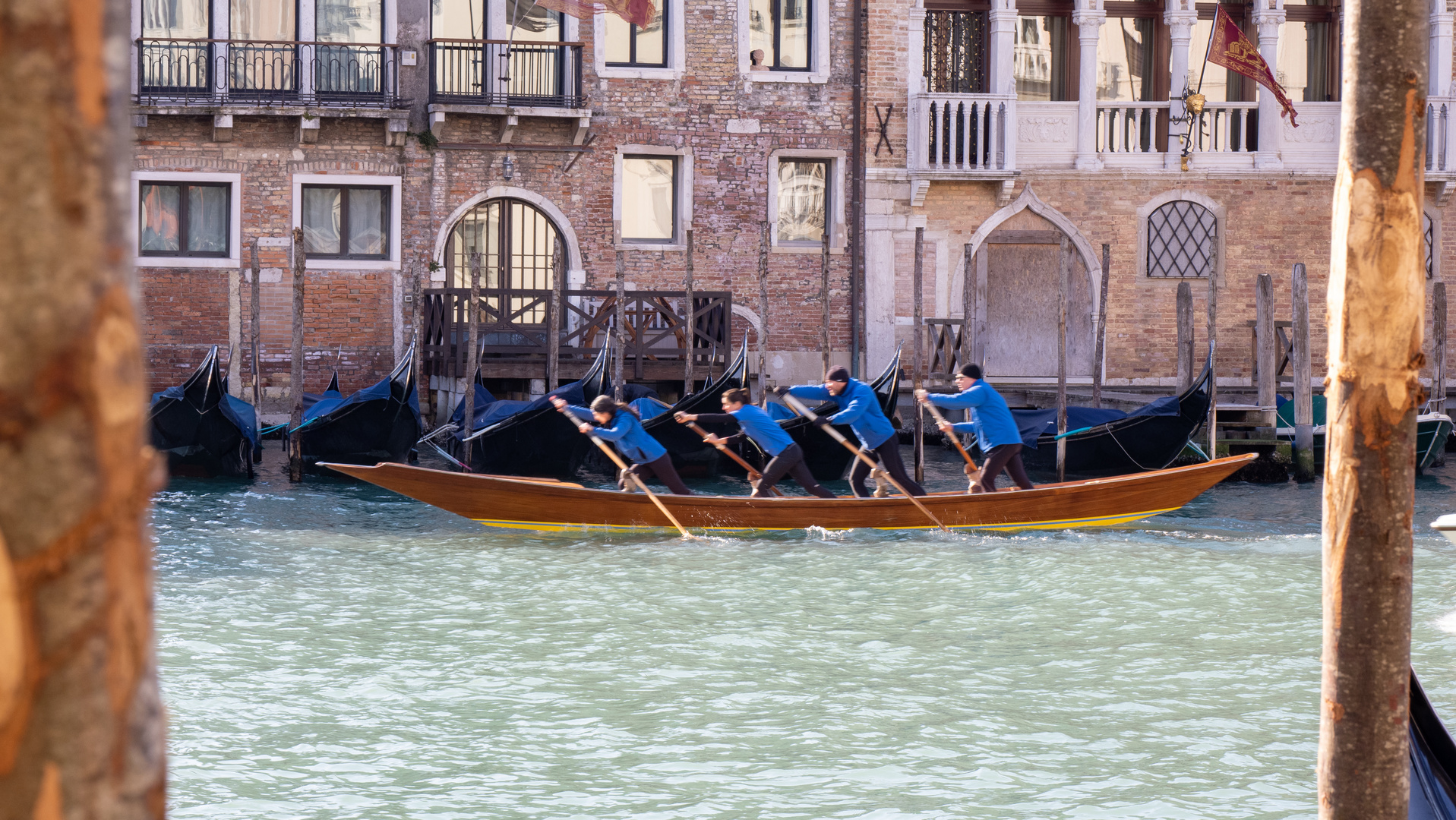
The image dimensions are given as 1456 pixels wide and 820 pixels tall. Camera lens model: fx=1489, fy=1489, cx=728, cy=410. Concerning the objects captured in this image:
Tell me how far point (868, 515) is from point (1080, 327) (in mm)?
7627

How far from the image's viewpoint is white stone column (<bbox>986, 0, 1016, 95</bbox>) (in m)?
16.2

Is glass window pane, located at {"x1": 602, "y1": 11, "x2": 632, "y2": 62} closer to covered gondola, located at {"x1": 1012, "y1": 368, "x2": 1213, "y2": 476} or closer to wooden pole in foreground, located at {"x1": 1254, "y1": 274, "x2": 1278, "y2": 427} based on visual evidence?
covered gondola, located at {"x1": 1012, "y1": 368, "x2": 1213, "y2": 476}

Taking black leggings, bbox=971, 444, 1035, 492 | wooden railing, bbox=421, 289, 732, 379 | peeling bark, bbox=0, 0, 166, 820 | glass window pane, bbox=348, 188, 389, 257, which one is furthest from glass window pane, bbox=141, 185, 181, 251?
peeling bark, bbox=0, 0, 166, 820

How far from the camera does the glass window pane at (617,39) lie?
16172 mm

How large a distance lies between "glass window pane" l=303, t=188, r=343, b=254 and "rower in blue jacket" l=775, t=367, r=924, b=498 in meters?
6.84

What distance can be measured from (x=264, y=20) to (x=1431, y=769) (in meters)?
14.7

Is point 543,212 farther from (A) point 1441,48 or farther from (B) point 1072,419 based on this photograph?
(A) point 1441,48

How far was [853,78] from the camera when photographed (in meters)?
16.4

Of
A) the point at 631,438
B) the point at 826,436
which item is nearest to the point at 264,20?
the point at 826,436

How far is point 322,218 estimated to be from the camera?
51.9 ft

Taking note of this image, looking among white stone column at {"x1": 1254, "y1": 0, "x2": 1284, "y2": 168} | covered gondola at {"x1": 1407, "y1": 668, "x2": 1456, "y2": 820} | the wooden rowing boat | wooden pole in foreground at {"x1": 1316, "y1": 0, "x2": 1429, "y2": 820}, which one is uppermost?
white stone column at {"x1": 1254, "y1": 0, "x2": 1284, "y2": 168}

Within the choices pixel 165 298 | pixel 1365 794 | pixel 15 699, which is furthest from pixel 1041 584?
pixel 165 298

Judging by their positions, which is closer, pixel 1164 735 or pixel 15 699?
pixel 15 699

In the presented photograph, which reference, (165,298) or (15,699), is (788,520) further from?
(15,699)
